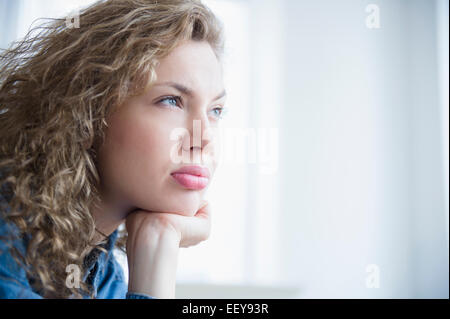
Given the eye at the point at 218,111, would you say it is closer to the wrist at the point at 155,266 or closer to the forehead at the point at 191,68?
the forehead at the point at 191,68

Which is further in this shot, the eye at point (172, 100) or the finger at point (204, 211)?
the finger at point (204, 211)

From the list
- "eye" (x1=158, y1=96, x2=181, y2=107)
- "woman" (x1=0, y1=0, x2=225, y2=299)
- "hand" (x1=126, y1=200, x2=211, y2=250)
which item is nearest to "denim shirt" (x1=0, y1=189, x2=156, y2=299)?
"woman" (x1=0, y1=0, x2=225, y2=299)

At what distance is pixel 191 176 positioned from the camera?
64 cm

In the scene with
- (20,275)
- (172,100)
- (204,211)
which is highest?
(172,100)

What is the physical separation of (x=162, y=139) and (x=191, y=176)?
0.08 m

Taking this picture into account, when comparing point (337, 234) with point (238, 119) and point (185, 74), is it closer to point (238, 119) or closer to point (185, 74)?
point (238, 119)

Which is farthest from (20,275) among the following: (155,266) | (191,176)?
(191,176)

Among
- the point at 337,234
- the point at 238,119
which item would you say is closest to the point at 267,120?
the point at 238,119

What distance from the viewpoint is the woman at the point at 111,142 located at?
0.57 m

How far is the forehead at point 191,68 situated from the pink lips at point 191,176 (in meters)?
0.14

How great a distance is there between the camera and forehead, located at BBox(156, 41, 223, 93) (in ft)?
2.09

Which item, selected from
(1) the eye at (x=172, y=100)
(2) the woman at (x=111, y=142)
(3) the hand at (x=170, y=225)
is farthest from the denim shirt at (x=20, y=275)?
(1) the eye at (x=172, y=100)

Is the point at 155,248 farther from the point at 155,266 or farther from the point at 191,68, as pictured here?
the point at 191,68
